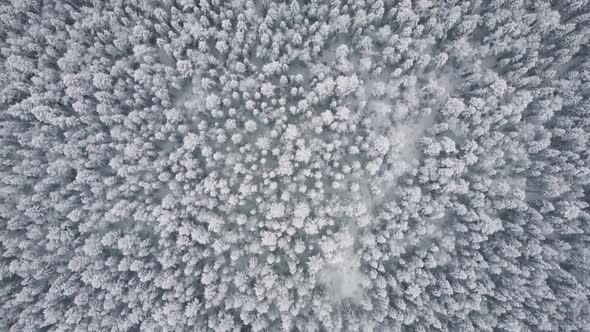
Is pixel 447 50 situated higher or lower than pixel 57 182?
lower

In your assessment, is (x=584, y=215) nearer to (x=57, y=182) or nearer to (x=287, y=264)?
(x=287, y=264)

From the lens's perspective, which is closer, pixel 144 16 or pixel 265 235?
pixel 265 235

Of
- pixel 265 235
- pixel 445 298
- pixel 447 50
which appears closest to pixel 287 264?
pixel 265 235

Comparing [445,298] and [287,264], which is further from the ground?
[287,264]

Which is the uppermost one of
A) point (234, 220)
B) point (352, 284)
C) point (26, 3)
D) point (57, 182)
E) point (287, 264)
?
point (26, 3)

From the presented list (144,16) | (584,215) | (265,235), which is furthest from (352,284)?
(144,16)

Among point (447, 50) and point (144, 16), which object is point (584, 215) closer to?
point (447, 50)
